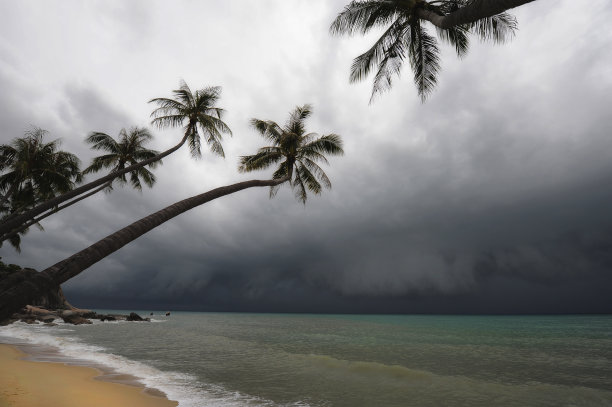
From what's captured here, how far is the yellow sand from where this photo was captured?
662cm

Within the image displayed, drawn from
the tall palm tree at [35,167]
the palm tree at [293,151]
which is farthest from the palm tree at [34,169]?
the palm tree at [293,151]

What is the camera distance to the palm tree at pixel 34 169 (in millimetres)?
20172

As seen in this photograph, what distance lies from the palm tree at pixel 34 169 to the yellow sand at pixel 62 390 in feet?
47.8

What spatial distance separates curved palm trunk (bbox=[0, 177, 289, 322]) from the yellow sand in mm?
3573

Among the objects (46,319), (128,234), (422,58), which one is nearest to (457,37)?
(422,58)

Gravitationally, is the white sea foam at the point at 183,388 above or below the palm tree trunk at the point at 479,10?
below

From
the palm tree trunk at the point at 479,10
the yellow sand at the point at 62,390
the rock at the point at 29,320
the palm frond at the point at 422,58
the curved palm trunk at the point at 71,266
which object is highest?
the palm frond at the point at 422,58

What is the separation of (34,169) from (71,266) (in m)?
22.2

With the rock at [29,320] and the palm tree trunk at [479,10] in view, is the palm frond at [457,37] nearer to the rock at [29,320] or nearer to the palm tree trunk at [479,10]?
the palm tree trunk at [479,10]

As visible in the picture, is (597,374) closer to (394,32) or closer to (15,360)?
(394,32)

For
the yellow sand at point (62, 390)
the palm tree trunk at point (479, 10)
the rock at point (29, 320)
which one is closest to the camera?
the palm tree trunk at point (479, 10)

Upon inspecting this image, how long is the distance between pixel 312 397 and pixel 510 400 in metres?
5.87

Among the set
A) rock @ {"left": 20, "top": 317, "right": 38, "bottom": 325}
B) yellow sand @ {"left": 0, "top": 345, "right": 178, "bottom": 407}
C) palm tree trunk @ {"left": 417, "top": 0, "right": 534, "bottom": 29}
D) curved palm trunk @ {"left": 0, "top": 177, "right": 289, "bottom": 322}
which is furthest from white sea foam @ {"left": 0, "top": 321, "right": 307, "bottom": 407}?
rock @ {"left": 20, "top": 317, "right": 38, "bottom": 325}

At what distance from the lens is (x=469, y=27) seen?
31.8ft
